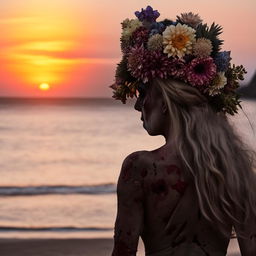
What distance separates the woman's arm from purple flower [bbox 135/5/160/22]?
0.59m

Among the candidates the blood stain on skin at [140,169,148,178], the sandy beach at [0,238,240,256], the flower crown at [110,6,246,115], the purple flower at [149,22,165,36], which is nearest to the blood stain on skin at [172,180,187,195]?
the blood stain on skin at [140,169,148,178]

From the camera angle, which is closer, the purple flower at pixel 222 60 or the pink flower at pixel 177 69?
the pink flower at pixel 177 69

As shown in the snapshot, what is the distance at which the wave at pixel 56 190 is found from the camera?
62.3ft

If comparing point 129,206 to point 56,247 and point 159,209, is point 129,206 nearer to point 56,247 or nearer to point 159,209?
point 159,209

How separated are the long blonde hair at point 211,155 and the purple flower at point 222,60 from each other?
0.66 ft

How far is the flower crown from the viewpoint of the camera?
3268 millimetres

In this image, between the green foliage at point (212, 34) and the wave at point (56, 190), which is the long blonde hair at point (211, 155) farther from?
the wave at point (56, 190)

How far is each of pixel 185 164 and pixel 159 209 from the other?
0.19 metres

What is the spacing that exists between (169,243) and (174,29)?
0.80 metres

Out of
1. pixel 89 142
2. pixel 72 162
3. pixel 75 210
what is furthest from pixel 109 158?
pixel 75 210

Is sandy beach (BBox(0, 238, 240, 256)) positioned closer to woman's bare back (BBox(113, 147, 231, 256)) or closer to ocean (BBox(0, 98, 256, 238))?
ocean (BBox(0, 98, 256, 238))

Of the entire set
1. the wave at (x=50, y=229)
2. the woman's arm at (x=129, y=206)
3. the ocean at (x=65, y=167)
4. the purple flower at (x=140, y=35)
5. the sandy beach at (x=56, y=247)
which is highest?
the purple flower at (x=140, y=35)

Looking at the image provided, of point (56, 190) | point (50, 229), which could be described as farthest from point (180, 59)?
point (56, 190)

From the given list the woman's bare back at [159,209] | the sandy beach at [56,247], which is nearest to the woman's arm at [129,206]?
the woman's bare back at [159,209]
